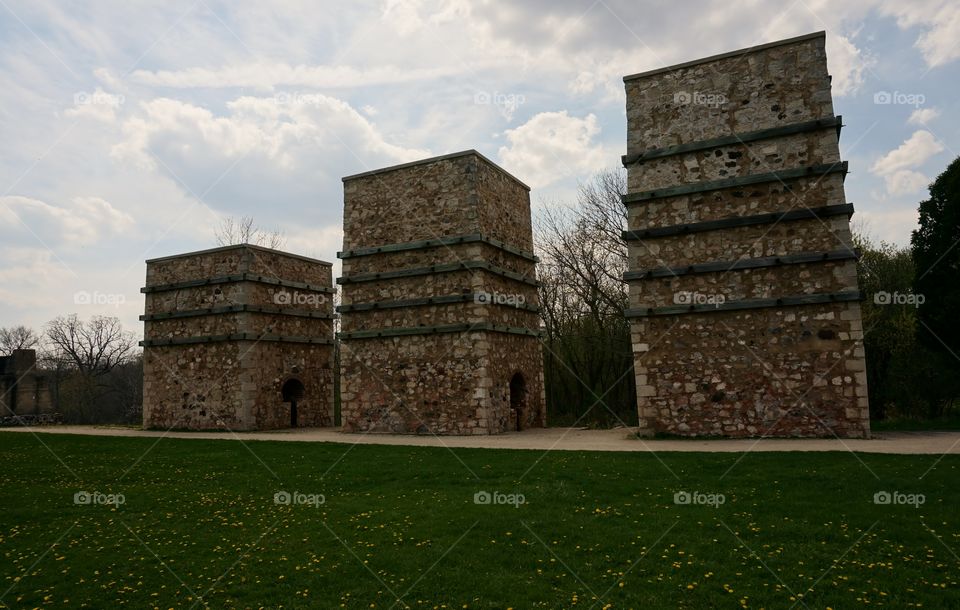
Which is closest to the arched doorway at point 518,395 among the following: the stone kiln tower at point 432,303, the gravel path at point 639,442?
the stone kiln tower at point 432,303

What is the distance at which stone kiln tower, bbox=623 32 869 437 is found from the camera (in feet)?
46.6

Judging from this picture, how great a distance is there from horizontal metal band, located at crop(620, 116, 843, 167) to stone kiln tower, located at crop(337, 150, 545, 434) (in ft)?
16.4

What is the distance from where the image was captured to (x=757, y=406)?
1457 centimetres

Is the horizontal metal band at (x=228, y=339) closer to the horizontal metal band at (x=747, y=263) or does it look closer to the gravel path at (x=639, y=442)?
the gravel path at (x=639, y=442)

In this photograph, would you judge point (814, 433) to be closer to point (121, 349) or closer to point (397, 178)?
point (397, 178)

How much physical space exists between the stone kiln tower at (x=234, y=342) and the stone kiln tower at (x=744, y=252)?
13.2m

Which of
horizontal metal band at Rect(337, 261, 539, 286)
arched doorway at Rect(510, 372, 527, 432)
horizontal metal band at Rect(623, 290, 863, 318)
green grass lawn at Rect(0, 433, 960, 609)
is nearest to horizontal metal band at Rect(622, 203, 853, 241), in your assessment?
horizontal metal band at Rect(623, 290, 863, 318)

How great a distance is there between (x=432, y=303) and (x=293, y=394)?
336 inches

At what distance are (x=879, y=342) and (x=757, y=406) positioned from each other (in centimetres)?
1267

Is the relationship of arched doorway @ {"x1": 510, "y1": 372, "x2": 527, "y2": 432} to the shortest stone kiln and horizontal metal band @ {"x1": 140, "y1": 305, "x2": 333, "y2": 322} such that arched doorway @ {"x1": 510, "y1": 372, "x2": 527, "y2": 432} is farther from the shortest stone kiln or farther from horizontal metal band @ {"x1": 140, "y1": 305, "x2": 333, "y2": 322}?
the shortest stone kiln

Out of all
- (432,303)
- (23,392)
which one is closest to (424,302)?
(432,303)

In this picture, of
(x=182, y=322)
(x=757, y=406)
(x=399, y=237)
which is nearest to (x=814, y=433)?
(x=757, y=406)

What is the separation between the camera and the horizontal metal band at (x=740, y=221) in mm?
14242

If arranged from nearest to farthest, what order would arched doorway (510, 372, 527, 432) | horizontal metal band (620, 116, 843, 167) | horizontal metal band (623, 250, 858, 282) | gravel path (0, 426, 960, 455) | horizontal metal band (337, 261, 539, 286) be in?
1. gravel path (0, 426, 960, 455)
2. horizontal metal band (623, 250, 858, 282)
3. horizontal metal band (620, 116, 843, 167)
4. horizontal metal band (337, 261, 539, 286)
5. arched doorway (510, 372, 527, 432)
